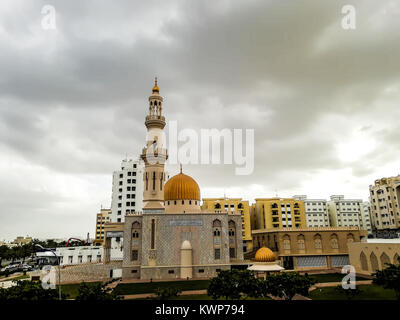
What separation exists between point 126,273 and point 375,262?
34.4 m

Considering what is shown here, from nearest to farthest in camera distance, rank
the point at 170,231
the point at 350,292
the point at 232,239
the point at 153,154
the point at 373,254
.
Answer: the point at 350,292
the point at 373,254
the point at 170,231
the point at 153,154
the point at 232,239

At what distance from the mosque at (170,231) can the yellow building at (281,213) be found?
1100 inches

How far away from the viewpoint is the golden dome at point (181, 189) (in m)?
44.2

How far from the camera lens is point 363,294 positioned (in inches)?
1113

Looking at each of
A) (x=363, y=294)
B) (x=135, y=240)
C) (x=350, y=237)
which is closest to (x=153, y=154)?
(x=135, y=240)

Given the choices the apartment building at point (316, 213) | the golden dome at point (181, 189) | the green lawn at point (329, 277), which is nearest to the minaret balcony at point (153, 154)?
the golden dome at point (181, 189)

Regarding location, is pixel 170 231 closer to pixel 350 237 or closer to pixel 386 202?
pixel 350 237

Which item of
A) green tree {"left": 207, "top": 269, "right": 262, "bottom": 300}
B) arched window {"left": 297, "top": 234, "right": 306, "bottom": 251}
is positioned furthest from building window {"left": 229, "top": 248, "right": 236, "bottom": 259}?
green tree {"left": 207, "top": 269, "right": 262, "bottom": 300}

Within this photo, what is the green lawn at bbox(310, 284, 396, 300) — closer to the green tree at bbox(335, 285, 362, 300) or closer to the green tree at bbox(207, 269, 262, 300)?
the green tree at bbox(335, 285, 362, 300)

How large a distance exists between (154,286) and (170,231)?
8372mm
